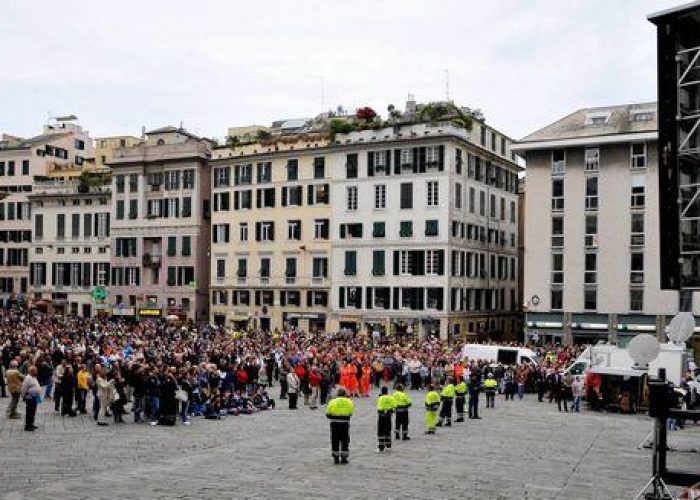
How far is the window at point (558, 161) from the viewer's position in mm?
56344

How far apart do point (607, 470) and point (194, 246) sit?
2177 inches

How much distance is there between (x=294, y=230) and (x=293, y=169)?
183 inches

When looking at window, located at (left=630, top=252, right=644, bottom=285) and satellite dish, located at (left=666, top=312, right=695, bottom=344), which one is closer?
satellite dish, located at (left=666, top=312, right=695, bottom=344)

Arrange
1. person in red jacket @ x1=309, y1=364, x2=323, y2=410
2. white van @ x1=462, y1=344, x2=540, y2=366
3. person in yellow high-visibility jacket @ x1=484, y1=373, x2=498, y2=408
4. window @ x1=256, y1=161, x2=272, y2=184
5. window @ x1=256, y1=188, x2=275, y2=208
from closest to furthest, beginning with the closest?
person in red jacket @ x1=309, y1=364, x2=323, y2=410, person in yellow high-visibility jacket @ x1=484, y1=373, x2=498, y2=408, white van @ x1=462, y1=344, x2=540, y2=366, window @ x1=256, y1=188, x2=275, y2=208, window @ x1=256, y1=161, x2=272, y2=184

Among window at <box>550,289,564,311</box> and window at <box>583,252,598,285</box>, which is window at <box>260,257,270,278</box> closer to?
window at <box>550,289,564,311</box>

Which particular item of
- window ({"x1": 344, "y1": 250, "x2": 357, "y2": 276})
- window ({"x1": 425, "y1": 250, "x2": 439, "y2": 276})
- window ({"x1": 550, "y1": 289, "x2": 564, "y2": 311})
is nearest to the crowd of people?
window ({"x1": 550, "y1": 289, "x2": 564, "y2": 311})

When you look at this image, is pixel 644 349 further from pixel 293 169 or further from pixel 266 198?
pixel 266 198

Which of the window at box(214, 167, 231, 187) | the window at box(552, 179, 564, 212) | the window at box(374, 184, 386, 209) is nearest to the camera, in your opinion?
the window at box(552, 179, 564, 212)

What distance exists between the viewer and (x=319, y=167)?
211ft

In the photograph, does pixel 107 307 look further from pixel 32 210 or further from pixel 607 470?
pixel 607 470

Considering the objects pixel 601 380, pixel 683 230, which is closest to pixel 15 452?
pixel 683 230

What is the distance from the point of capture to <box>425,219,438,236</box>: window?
59062 mm

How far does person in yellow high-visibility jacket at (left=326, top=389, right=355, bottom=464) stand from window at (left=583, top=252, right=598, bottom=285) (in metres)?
40.3

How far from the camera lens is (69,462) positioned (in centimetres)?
1711
